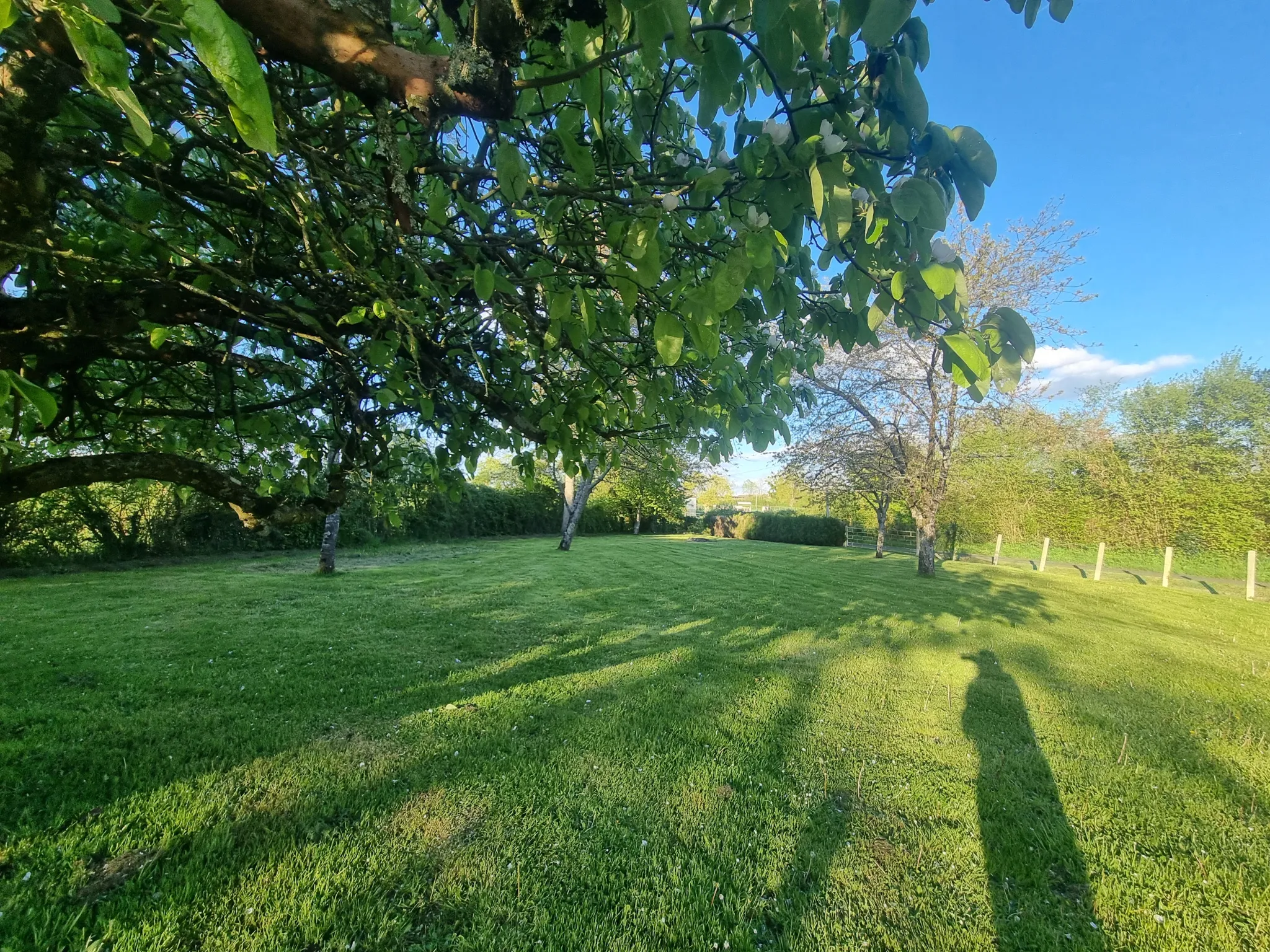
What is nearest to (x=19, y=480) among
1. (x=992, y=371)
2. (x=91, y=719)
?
(x=91, y=719)

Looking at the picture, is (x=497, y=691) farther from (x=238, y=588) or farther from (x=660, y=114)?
(x=238, y=588)

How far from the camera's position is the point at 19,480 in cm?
192

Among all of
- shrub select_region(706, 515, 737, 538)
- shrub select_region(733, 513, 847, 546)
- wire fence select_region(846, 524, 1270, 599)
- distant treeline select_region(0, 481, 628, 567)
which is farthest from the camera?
shrub select_region(706, 515, 737, 538)

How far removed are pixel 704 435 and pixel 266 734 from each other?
324 cm

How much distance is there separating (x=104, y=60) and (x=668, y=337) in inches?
39.3

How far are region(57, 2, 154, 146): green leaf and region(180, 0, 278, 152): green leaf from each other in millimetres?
99

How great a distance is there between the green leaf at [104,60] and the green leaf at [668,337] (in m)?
0.90

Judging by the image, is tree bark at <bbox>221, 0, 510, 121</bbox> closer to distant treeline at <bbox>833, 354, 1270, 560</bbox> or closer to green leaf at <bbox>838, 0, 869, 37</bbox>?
green leaf at <bbox>838, 0, 869, 37</bbox>

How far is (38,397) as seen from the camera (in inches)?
36.0

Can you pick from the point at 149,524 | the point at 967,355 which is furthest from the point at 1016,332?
the point at 149,524

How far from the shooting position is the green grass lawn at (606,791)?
6.14ft

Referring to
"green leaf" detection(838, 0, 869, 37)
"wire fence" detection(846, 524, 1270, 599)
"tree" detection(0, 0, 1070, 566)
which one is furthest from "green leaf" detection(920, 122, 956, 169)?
"wire fence" detection(846, 524, 1270, 599)

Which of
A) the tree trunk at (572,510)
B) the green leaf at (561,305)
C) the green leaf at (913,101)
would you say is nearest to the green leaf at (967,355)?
the green leaf at (913,101)

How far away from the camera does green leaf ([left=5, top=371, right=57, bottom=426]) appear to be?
0.89 metres
